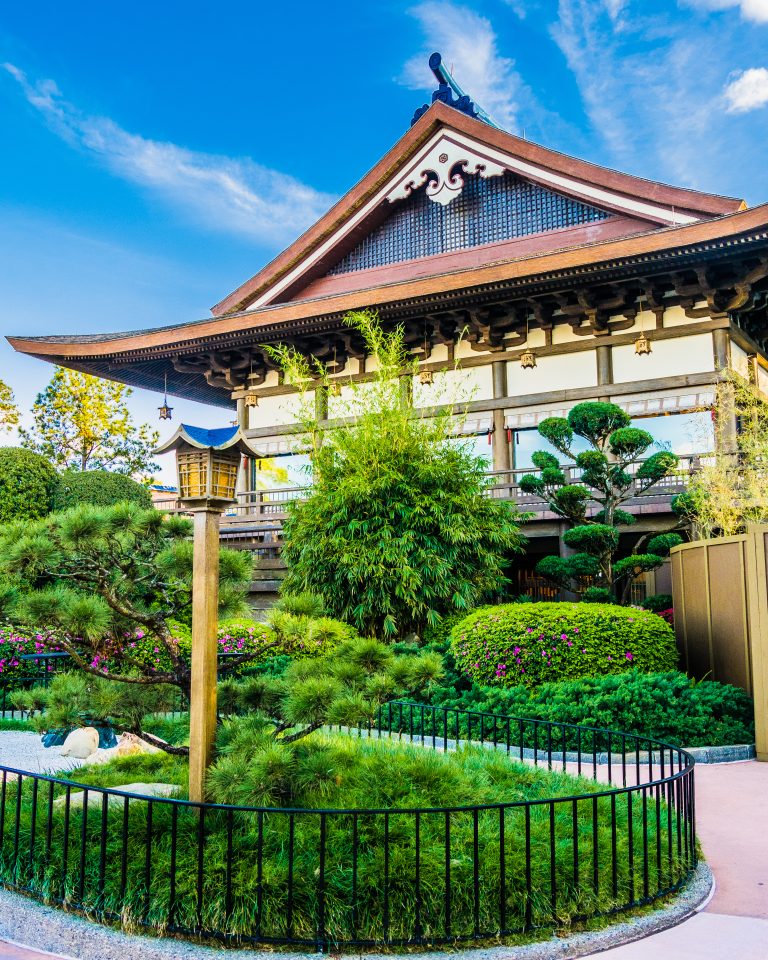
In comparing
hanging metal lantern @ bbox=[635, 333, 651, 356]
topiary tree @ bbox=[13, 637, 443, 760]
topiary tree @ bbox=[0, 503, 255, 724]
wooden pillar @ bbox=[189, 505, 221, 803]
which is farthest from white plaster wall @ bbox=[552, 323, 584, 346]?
wooden pillar @ bbox=[189, 505, 221, 803]

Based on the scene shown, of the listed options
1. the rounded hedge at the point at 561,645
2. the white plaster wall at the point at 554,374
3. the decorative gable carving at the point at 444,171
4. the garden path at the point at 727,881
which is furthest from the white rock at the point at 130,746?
the decorative gable carving at the point at 444,171

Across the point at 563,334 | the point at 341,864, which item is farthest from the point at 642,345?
the point at 341,864

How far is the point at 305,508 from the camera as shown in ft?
42.1

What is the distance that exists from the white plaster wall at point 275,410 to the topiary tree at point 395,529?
222 inches

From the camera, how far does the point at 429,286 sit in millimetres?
15320

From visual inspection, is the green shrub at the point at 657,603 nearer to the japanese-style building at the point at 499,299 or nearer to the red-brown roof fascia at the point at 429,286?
the japanese-style building at the point at 499,299

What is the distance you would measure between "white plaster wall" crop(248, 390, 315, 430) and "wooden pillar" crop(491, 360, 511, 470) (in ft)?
13.7

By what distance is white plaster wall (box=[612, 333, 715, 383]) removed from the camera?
14891mm

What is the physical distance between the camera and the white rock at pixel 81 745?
887 cm

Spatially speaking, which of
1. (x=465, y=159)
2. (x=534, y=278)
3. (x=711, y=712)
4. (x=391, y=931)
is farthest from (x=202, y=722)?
(x=465, y=159)

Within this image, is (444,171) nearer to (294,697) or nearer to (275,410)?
(275,410)

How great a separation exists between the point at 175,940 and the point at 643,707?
5.72m

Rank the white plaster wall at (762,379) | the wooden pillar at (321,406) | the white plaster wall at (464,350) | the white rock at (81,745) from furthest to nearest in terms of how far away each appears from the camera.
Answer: the wooden pillar at (321,406), the white plaster wall at (464,350), the white plaster wall at (762,379), the white rock at (81,745)

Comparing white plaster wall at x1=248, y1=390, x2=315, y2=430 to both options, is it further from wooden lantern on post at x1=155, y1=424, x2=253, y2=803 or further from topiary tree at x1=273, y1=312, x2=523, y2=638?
wooden lantern on post at x1=155, y1=424, x2=253, y2=803
